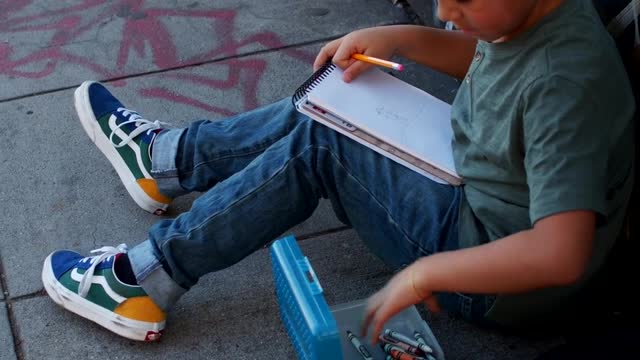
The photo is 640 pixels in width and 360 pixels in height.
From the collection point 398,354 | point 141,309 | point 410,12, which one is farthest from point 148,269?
point 410,12

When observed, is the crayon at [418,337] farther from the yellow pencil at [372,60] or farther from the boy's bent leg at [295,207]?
the yellow pencil at [372,60]

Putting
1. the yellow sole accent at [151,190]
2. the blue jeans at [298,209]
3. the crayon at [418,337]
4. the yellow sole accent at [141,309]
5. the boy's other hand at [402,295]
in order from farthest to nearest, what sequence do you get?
the yellow sole accent at [151,190], the yellow sole accent at [141,309], the crayon at [418,337], the blue jeans at [298,209], the boy's other hand at [402,295]

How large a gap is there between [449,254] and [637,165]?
497 millimetres

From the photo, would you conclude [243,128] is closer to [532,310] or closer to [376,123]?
[376,123]

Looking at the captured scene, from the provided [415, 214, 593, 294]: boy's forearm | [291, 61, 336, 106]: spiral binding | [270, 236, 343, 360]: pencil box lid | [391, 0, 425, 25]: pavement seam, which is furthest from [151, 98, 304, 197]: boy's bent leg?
[391, 0, 425, 25]: pavement seam

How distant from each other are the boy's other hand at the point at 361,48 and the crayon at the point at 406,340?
600 mm

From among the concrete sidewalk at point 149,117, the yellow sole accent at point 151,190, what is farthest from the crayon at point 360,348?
the yellow sole accent at point 151,190

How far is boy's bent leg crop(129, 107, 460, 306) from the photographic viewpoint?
1.86 meters

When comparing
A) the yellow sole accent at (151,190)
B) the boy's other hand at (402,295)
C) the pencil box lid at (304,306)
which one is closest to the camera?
the boy's other hand at (402,295)

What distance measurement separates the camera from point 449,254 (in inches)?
60.6

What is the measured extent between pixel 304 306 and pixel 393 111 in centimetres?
50

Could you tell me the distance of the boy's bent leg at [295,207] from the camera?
1.86 meters

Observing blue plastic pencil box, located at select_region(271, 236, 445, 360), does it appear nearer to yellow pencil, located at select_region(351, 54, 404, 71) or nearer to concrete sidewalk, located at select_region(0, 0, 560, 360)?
concrete sidewalk, located at select_region(0, 0, 560, 360)

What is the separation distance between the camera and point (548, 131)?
1432 mm
